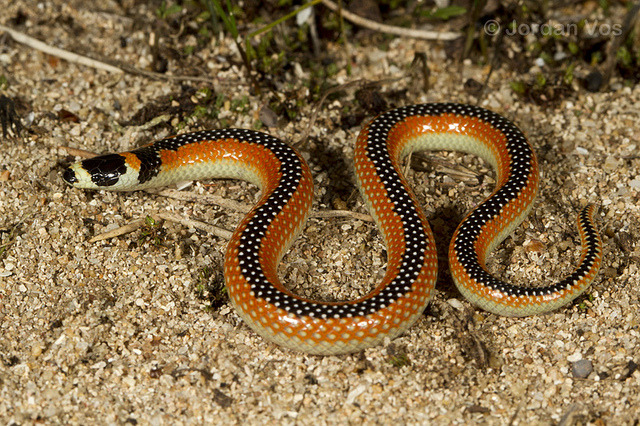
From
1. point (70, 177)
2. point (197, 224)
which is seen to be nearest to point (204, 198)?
point (197, 224)

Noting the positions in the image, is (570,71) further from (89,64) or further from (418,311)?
(89,64)

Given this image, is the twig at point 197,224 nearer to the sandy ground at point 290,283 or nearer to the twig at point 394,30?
the sandy ground at point 290,283

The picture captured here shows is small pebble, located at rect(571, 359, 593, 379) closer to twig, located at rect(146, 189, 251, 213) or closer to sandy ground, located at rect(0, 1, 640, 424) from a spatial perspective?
sandy ground, located at rect(0, 1, 640, 424)

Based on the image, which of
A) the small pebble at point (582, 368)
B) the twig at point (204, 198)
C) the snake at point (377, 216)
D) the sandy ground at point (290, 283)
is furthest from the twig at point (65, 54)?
the small pebble at point (582, 368)

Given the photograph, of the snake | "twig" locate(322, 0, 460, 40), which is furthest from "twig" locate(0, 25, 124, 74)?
"twig" locate(322, 0, 460, 40)

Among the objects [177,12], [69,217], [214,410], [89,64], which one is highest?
[177,12]

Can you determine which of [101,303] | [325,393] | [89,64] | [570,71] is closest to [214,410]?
[325,393]

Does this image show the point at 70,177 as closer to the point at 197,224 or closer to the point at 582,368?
the point at 197,224
